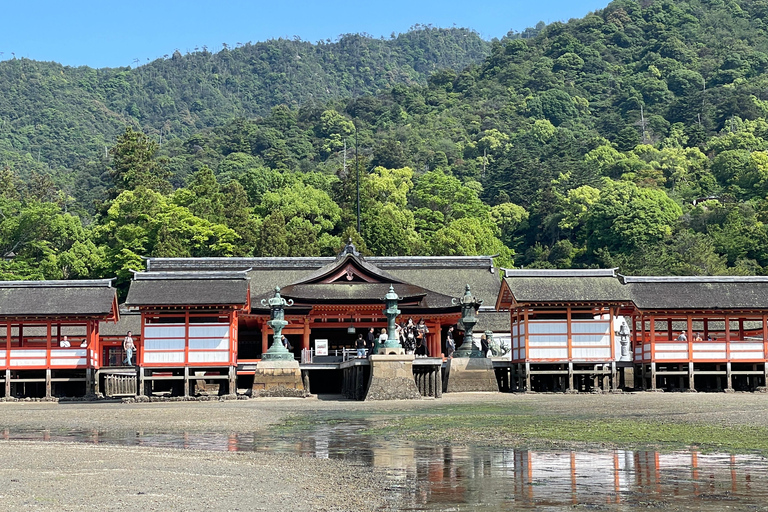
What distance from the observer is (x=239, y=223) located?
250ft

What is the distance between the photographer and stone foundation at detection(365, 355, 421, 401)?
32625 millimetres

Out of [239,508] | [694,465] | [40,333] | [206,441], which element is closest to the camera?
[239,508]

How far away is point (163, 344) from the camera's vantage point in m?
37.8

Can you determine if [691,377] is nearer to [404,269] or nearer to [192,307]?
[404,269]

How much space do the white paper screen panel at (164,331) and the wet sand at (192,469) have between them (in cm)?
920

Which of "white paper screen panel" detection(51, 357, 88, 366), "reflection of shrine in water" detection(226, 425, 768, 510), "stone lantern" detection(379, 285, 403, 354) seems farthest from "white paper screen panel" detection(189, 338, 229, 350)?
"reflection of shrine in water" detection(226, 425, 768, 510)

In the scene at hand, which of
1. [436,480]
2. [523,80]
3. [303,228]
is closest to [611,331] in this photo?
[436,480]

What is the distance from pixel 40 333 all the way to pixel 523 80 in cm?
12961

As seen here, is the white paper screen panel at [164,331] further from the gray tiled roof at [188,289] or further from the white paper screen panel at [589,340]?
the white paper screen panel at [589,340]

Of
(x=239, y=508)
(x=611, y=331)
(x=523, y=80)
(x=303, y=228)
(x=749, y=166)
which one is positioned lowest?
(x=239, y=508)

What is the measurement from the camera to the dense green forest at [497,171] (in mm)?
72938

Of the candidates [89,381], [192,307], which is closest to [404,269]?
[192,307]

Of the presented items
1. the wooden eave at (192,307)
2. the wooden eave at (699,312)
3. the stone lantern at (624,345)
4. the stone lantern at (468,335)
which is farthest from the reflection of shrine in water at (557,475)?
the stone lantern at (624,345)

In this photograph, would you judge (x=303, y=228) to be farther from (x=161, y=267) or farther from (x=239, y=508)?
(x=239, y=508)
